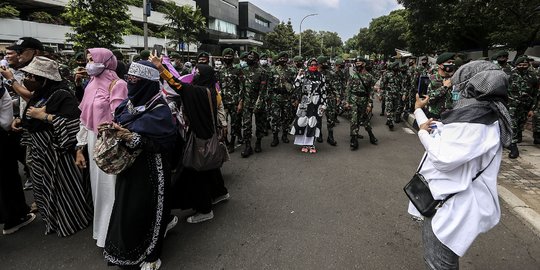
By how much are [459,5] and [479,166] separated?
15.1 m

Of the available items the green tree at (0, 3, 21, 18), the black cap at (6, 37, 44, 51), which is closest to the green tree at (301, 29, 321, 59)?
the green tree at (0, 3, 21, 18)

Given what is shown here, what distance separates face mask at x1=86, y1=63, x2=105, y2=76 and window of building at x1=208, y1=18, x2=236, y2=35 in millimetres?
47989

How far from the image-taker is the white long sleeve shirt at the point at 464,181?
1978 millimetres

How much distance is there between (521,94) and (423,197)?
625 cm

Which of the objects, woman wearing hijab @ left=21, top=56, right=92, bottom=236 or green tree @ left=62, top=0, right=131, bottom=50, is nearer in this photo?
woman wearing hijab @ left=21, top=56, right=92, bottom=236

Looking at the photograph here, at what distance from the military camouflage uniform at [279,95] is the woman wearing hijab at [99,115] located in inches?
161

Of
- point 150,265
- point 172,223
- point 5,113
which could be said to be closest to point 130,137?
point 150,265

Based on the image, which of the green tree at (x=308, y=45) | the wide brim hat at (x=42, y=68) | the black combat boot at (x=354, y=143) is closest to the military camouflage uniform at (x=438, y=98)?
the black combat boot at (x=354, y=143)

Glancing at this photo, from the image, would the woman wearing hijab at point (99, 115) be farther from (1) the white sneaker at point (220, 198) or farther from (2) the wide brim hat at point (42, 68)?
(1) the white sneaker at point (220, 198)

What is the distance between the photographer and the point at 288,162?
635 centimetres

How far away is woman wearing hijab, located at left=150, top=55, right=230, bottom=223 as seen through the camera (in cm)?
356

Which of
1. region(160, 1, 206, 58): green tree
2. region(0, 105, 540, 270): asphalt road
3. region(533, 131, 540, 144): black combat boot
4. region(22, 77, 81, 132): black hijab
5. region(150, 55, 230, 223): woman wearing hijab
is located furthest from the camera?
region(160, 1, 206, 58): green tree

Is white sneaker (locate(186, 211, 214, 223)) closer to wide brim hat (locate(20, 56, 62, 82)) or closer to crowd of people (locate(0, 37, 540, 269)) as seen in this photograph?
crowd of people (locate(0, 37, 540, 269))

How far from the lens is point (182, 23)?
102ft
